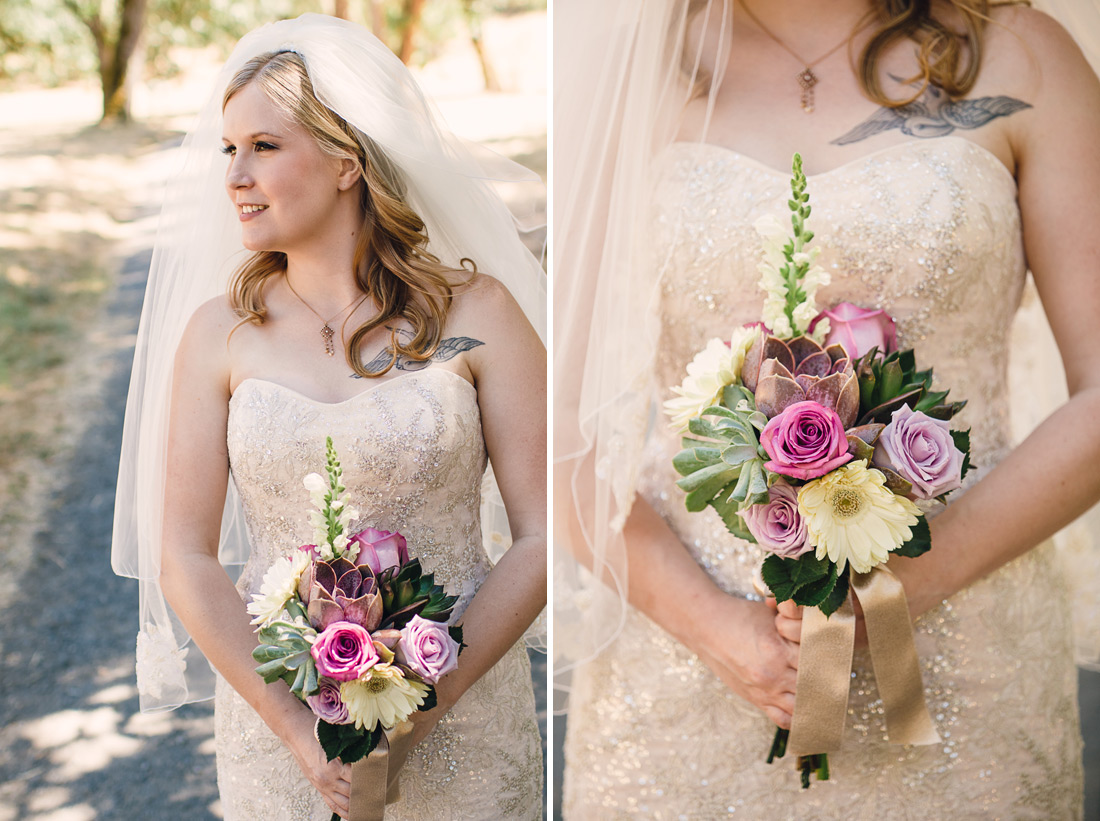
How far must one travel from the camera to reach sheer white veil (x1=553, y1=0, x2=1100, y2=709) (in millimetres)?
1802

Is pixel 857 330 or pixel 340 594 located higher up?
pixel 857 330

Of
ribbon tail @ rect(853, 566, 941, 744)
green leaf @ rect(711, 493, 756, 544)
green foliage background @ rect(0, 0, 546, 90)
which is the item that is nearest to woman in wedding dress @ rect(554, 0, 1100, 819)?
ribbon tail @ rect(853, 566, 941, 744)

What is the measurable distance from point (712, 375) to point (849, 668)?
51 cm

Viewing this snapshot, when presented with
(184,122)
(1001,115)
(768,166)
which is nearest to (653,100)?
(768,166)

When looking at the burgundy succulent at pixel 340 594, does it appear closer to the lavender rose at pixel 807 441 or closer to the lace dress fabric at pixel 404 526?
the lace dress fabric at pixel 404 526

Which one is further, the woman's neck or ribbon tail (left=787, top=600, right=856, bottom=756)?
the woman's neck

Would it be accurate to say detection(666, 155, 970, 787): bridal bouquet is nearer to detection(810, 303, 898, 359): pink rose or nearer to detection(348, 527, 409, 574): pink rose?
detection(810, 303, 898, 359): pink rose

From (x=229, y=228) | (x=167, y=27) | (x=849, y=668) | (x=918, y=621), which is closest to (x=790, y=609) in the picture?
(x=849, y=668)

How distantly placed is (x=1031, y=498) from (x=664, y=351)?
28.0 inches

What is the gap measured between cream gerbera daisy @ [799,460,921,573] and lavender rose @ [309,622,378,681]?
2.23 feet

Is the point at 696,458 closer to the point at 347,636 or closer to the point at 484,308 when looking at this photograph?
the point at 347,636

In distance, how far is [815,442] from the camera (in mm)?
1337

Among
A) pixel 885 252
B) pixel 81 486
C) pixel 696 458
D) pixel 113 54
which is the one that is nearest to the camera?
pixel 696 458

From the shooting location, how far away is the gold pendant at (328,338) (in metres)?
2.03
